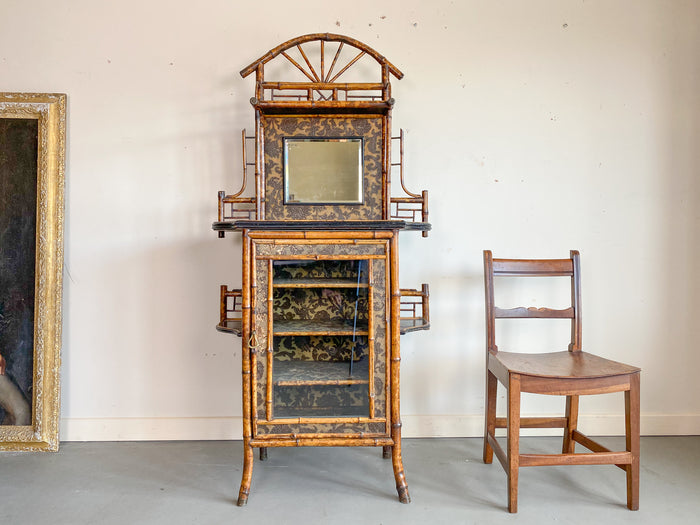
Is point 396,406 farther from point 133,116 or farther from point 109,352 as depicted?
point 133,116

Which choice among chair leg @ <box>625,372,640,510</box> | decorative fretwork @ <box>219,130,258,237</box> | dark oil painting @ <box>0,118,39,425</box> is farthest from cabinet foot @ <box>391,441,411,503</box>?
dark oil painting @ <box>0,118,39,425</box>

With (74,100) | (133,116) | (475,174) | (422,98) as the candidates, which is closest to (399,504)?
(475,174)

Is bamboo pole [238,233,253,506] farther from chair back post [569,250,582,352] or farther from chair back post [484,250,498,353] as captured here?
chair back post [569,250,582,352]

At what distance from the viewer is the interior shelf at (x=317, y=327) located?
1.82 meters

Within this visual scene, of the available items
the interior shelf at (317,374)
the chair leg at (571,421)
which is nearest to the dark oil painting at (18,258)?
the interior shelf at (317,374)

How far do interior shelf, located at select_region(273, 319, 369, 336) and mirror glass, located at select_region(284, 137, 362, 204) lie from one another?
0.56 m

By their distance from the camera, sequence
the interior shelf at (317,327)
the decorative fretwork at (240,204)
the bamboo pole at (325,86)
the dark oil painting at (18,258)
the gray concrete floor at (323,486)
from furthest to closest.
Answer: the dark oil painting at (18,258)
the decorative fretwork at (240,204)
the bamboo pole at (325,86)
the interior shelf at (317,327)
the gray concrete floor at (323,486)

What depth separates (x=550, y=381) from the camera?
1.72 meters

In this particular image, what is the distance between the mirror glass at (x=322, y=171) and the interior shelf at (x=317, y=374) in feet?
2.36

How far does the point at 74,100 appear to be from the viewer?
2.33 meters

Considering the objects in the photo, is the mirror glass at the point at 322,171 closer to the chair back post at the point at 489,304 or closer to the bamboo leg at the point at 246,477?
the chair back post at the point at 489,304

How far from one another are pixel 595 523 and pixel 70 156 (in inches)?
110

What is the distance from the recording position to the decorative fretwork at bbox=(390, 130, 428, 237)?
2.17 meters

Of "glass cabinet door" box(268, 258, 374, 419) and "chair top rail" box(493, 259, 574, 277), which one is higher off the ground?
"chair top rail" box(493, 259, 574, 277)
